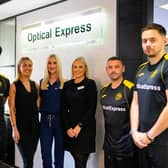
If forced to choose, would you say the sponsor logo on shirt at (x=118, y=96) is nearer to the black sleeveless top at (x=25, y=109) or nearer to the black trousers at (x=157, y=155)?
the black trousers at (x=157, y=155)

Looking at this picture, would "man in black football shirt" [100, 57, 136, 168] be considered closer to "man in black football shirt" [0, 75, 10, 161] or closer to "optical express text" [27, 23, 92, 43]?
"optical express text" [27, 23, 92, 43]

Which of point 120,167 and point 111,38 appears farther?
point 111,38

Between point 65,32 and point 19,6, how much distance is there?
2.89 ft

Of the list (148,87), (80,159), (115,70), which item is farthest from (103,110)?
(148,87)

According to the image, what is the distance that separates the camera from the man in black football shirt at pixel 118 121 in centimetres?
271

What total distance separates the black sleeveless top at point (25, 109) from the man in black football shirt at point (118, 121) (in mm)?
956

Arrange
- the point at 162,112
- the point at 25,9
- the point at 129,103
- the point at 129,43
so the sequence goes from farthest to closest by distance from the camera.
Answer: the point at 25,9, the point at 129,43, the point at 129,103, the point at 162,112

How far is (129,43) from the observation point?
124 inches

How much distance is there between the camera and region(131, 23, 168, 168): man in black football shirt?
6.80 feet

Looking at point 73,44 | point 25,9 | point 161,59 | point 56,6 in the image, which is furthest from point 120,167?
point 25,9

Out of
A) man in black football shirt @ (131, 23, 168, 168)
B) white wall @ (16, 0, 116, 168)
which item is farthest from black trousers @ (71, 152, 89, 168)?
man in black football shirt @ (131, 23, 168, 168)

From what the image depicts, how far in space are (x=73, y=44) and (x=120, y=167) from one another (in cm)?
174

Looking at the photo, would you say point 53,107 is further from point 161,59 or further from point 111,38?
point 161,59

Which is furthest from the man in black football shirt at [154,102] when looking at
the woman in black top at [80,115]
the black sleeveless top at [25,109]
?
the black sleeveless top at [25,109]
